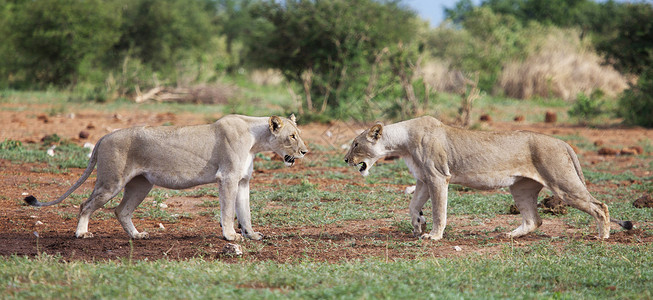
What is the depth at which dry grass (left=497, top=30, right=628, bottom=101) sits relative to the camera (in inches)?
1146

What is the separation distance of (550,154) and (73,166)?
8.00 meters

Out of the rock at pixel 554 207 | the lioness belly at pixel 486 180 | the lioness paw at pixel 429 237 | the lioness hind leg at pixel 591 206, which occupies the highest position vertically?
the lioness belly at pixel 486 180

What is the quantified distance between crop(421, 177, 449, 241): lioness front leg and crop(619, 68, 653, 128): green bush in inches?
560

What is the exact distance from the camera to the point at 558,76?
2933 centimetres

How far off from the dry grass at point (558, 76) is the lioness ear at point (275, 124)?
73.7 feet

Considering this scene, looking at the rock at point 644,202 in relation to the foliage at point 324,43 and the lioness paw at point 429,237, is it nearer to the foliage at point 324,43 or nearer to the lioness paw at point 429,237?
the lioness paw at point 429,237

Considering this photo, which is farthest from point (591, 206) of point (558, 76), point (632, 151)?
point (558, 76)

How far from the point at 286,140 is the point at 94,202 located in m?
2.13

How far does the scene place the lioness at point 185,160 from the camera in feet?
26.5

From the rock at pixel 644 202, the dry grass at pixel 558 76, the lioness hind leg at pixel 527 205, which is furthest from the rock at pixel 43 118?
the dry grass at pixel 558 76

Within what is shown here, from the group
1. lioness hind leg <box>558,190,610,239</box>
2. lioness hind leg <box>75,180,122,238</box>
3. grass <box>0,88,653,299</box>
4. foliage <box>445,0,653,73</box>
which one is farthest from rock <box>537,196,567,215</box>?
foliage <box>445,0,653,73</box>

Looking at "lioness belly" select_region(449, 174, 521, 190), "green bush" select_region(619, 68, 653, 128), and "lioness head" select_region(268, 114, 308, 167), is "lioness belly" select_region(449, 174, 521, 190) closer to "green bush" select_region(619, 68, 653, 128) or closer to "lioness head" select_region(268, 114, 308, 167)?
"lioness head" select_region(268, 114, 308, 167)

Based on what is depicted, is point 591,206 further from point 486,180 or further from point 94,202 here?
point 94,202

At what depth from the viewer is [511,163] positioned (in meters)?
8.46
